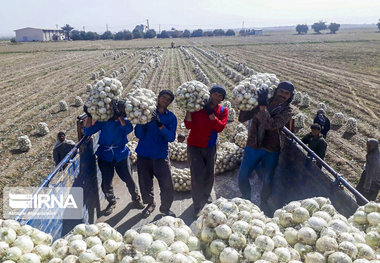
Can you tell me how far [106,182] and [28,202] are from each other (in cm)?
219

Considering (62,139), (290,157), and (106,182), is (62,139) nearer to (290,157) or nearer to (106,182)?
(106,182)

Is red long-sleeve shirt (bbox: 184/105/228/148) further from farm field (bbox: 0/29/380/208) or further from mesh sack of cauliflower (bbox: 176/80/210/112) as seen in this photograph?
farm field (bbox: 0/29/380/208)

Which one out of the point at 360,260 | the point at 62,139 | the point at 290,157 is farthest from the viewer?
the point at 62,139

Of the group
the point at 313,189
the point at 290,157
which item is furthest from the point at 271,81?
the point at 313,189

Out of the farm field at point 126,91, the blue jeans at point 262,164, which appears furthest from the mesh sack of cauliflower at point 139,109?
the farm field at point 126,91

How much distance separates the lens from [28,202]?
10.3ft

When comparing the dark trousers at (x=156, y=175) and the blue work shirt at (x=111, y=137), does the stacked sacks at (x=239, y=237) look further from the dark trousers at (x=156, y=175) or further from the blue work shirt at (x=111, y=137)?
the blue work shirt at (x=111, y=137)

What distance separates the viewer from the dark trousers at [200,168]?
5145 mm

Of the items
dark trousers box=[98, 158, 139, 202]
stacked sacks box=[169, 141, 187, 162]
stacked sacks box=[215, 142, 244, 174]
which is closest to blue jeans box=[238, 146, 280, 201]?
stacked sacks box=[215, 142, 244, 174]

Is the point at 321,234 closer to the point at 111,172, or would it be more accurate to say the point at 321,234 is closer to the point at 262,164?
the point at 262,164

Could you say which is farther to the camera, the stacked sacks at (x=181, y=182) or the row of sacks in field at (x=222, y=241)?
the stacked sacks at (x=181, y=182)

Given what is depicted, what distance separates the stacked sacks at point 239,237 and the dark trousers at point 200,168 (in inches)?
87.7

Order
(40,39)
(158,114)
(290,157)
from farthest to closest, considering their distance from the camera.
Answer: (40,39) < (290,157) < (158,114)

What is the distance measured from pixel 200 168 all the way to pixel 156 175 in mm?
793
